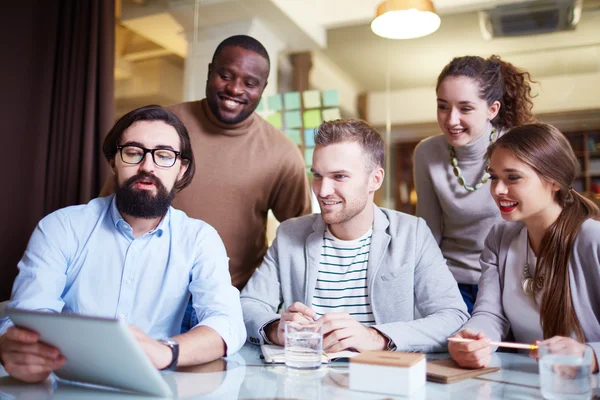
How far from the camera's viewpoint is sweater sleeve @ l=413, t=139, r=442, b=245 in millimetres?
2283

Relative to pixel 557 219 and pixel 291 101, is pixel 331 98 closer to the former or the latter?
pixel 291 101

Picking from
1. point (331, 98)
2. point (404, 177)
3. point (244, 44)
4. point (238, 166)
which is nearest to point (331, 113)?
point (331, 98)

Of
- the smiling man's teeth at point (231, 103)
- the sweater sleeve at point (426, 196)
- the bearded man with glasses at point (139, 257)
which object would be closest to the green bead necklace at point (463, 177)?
the sweater sleeve at point (426, 196)

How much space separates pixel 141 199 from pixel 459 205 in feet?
3.99

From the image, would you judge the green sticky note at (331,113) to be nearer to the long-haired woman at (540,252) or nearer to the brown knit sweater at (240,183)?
the brown knit sweater at (240,183)

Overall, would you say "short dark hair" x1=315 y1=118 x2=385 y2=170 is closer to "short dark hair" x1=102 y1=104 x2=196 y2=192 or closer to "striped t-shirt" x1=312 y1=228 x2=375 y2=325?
"striped t-shirt" x1=312 y1=228 x2=375 y2=325

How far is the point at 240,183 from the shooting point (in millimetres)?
2361

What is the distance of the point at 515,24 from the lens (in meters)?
3.51

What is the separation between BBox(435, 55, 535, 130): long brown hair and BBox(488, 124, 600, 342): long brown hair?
1.71ft

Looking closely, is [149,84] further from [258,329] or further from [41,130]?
[258,329]

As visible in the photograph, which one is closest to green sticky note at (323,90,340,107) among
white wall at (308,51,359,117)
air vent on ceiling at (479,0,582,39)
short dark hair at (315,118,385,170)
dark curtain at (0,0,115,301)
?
white wall at (308,51,359,117)

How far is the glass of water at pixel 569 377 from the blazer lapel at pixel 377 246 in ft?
2.46

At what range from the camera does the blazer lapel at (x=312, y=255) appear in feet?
5.86

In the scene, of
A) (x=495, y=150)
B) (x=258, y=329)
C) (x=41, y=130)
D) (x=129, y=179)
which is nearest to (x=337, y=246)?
(x=258, y=329)
